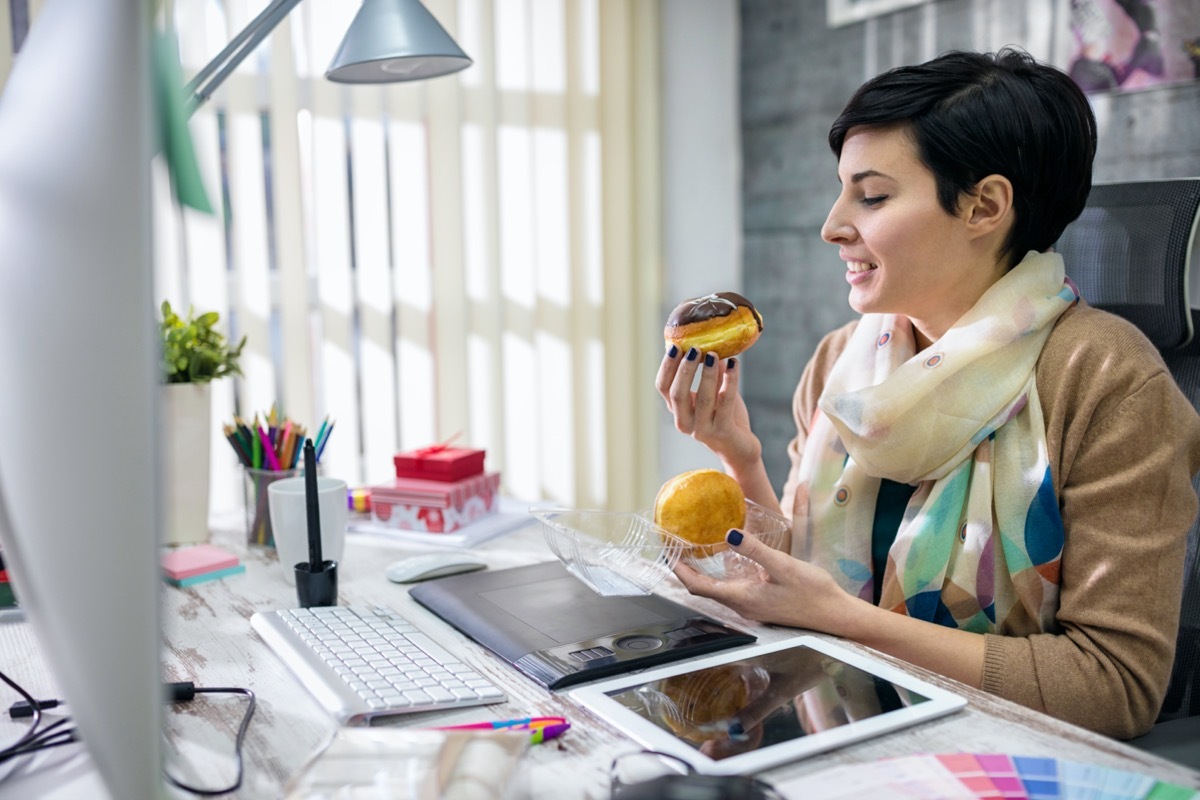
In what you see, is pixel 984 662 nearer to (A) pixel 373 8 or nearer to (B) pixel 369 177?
(A) pixel 373 8

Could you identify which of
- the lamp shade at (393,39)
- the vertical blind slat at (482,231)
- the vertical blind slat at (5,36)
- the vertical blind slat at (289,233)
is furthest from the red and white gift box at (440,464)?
the vertical blind slat at (5,36)

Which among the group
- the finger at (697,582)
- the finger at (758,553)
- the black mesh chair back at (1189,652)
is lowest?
Answer: the black mesh chair back at (1189,652)

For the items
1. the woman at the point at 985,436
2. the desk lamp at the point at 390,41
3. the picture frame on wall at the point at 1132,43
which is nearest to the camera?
the woman at the point at 985,436

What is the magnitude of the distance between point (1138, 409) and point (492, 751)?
2.56ft

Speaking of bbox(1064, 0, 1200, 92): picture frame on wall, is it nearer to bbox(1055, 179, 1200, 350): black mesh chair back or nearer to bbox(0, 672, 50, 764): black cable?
bbox(1055, 179, 1200, 350): black mesh chair back

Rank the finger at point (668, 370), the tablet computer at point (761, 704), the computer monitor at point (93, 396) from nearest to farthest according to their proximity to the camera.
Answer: the computer monitor at point (93, 396), the tablet computer at point (761, 704), the finger at point (668, 370)

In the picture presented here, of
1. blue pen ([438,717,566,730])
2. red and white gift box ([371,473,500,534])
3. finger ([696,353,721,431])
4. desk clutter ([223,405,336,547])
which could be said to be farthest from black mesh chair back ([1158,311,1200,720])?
desk clutter ([223,405,336,547])

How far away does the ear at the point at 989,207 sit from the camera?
1.20m

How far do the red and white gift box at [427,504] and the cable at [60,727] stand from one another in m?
0.61

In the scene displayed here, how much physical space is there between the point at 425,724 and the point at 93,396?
0.44 metres

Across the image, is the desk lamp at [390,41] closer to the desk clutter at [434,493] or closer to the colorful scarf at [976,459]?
the desk clutter at [434,493]

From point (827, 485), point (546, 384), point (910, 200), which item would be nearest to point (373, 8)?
point (910, 200)

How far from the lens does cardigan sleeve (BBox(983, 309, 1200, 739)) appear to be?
40.8 inches

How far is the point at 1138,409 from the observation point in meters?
→ 1.08
